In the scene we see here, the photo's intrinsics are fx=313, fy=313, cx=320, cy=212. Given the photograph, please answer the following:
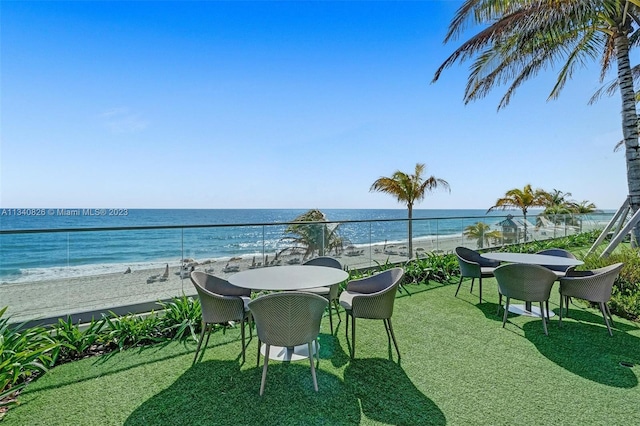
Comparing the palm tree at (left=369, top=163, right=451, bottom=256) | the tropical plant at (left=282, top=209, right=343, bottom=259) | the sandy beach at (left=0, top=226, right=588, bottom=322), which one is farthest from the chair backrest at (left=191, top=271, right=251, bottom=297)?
the palm tree at (left=369, top=163, right=451, bottom=256)

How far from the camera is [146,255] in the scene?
443cm

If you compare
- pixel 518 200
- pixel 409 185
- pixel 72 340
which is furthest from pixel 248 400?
pixel 518 200

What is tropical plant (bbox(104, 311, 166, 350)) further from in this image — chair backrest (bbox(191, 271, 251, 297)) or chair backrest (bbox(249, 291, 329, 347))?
chair backrest (bbox(249, 291, 329, 347))

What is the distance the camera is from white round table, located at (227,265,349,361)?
2.84 metres

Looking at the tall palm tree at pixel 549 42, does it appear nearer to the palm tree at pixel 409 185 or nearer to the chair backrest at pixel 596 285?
the chair backrest at pixel 596 285

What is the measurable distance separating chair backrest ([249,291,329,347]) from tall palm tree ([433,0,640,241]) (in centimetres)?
558

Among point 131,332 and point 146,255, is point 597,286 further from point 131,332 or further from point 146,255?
point 146,255

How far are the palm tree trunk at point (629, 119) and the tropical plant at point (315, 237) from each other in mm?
5608

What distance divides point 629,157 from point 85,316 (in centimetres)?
912

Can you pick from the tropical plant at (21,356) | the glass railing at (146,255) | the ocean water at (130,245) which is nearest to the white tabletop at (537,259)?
the glass railing at (146,255)

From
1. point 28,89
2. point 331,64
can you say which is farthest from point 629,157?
point 28,89

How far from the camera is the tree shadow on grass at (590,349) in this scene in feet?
8.71

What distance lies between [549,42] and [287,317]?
7317mm

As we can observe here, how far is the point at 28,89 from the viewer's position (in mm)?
8062
